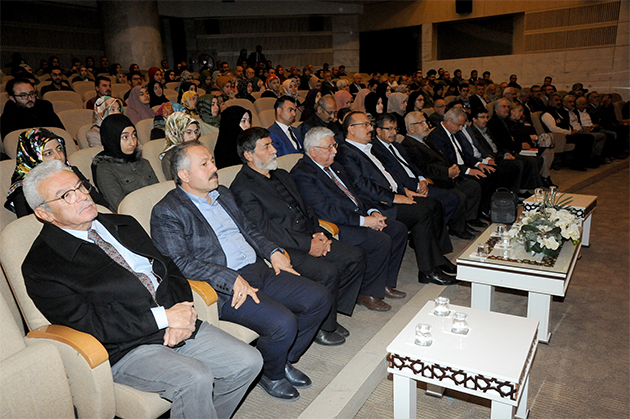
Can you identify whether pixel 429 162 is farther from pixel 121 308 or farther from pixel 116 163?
pixel 121 308

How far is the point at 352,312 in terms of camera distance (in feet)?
9.12

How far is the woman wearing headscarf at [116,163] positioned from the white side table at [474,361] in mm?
1894

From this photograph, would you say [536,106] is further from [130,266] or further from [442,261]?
[130,266]

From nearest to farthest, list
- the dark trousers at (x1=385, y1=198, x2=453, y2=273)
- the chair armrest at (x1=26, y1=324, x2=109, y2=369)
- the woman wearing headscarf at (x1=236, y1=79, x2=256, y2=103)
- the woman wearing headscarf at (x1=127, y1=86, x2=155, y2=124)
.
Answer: the chair armrest at (x1=26, y1=324, x2=109, y2=369) < the dark trousers at (x1=385, y1=198, x2=453, y2=273) < the woman wearing headscarf at (x1=127, y1=86, x2=155, y2=124) < the woman wearing headscarf at (x1=236, y1=79, x2=256, y2=103)

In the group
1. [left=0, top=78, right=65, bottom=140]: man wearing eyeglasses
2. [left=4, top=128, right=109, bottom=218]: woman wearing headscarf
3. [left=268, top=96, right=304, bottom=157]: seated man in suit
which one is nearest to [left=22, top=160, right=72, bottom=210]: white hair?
[left=4, top=128, right=109, bottom=218]: woman wearing headscarf

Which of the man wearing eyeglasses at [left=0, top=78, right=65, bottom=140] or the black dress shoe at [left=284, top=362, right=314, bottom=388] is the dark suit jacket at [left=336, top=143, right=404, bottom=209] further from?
the man wearing eyeglasses at [left=0, top=78, right=65, bottom=140]

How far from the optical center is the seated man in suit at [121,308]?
164 cm

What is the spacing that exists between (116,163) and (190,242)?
1072mm

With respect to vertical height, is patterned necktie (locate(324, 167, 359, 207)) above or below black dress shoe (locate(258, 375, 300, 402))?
above

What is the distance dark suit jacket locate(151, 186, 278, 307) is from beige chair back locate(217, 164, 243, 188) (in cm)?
52

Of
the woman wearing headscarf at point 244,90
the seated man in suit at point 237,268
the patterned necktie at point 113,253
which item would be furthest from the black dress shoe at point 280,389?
the woman wearing headscarf at point 244,90

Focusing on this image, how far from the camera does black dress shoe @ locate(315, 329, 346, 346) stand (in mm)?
2561

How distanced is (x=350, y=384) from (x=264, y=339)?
430 millimetres

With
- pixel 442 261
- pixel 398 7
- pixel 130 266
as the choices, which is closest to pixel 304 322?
pixel 130 266
